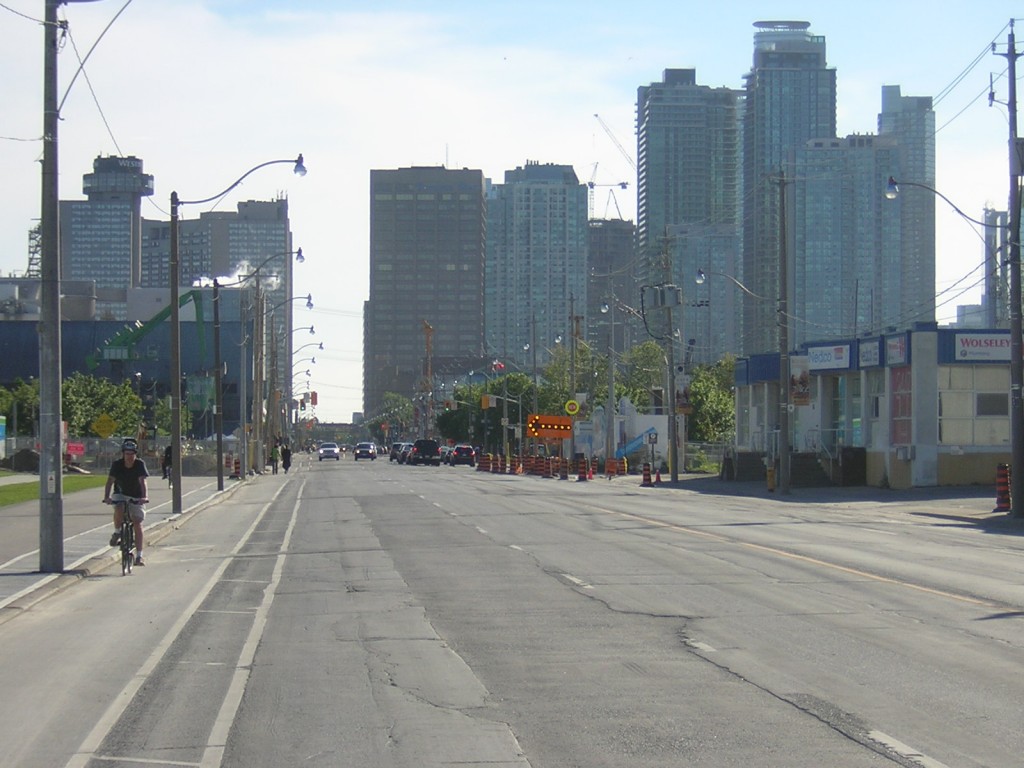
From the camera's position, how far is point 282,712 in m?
9.42

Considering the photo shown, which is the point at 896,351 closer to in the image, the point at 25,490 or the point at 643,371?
the point at 25,490

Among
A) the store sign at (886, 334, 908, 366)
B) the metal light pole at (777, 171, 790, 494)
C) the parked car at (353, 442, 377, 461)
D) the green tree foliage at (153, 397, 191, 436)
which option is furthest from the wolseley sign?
the parked car at (353, 442, 377, 461)

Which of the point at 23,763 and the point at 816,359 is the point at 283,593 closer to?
the point at 23,763

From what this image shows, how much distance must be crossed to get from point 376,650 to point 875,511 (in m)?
27.3

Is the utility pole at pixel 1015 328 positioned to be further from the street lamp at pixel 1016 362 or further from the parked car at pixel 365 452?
the parked car at pixel 365 452

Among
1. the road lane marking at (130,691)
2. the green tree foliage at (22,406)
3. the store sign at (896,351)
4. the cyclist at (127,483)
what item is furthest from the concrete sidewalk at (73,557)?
the green tree foliage at (22,406)

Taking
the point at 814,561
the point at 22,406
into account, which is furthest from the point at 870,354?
the point at 22,406

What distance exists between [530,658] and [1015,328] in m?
25.4

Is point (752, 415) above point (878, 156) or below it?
below

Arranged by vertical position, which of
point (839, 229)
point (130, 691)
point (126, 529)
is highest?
point (839, 229)

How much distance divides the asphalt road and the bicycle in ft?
0.77

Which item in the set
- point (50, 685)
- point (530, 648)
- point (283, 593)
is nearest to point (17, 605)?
point (283, 593)

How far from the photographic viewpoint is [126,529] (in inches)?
771

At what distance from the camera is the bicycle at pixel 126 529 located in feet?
63.6
